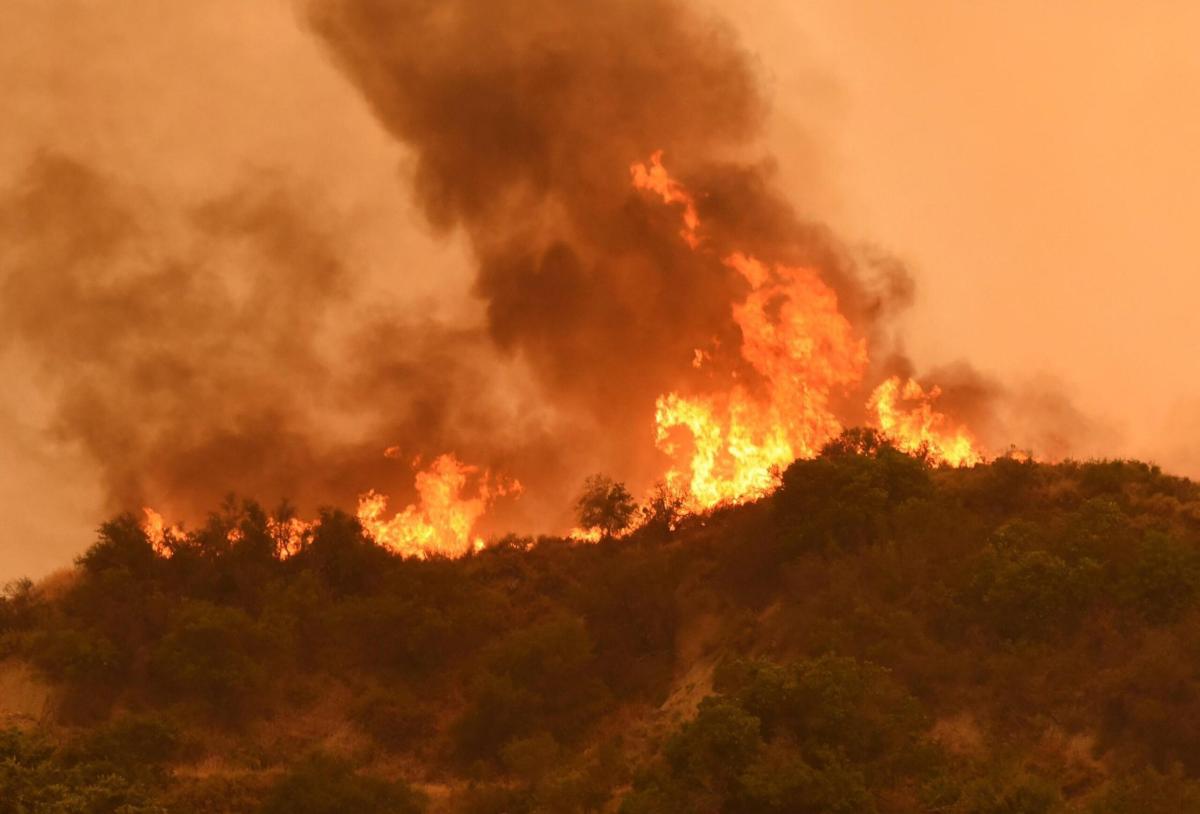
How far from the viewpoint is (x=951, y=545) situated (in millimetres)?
49094

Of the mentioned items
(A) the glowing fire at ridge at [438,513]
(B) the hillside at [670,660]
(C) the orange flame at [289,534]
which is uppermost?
(A) the glowing fire at ridge at [438,513]

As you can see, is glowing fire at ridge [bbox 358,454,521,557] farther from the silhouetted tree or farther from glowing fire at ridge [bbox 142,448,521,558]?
the silhouetted tree

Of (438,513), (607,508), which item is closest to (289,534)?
(438,513)

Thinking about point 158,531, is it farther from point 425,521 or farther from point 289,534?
point 425,521

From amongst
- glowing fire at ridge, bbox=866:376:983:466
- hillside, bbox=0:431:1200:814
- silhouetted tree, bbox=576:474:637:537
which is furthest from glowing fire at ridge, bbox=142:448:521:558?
glowing fire at ridge, bbox=866:376:983:466

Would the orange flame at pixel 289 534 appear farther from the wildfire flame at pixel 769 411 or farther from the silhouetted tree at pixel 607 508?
the silhouetted tree at pixel 607 508

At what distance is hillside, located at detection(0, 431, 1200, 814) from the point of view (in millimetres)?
39438

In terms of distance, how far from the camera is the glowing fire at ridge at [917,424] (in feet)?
202

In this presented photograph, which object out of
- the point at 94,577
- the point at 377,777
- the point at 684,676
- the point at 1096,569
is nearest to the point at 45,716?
the point at 94,577

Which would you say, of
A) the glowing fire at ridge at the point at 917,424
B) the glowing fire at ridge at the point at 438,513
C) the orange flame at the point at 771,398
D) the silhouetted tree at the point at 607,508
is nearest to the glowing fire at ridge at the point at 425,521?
the glowing fire at ridge at the point at 438,513

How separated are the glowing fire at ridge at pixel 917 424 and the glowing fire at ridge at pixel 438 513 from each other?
57.2 feet

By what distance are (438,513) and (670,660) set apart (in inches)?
668

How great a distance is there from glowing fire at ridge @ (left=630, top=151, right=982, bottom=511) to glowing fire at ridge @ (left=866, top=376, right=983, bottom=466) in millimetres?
42

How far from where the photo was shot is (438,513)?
65.5 metres
